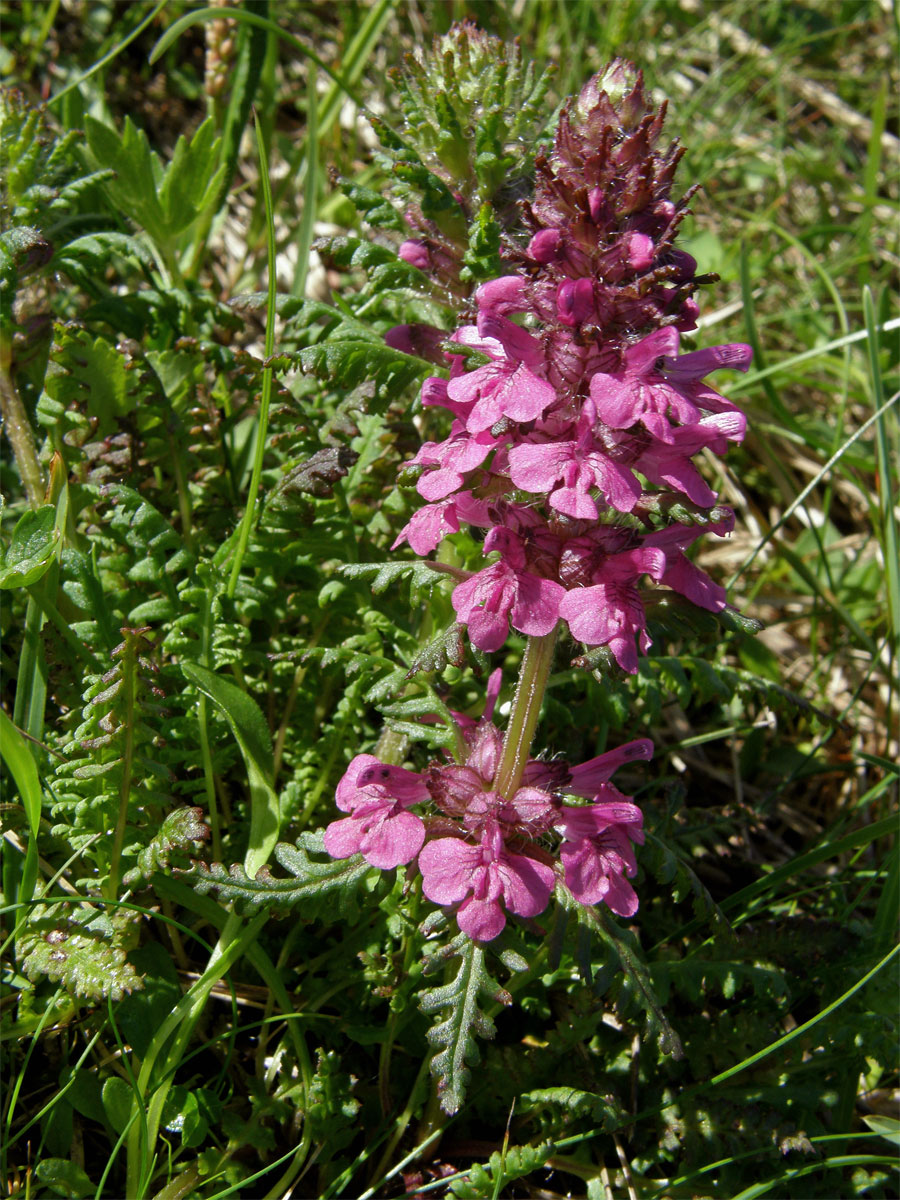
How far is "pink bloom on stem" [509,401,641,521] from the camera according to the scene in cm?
167

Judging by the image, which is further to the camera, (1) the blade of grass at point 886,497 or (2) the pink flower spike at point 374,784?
(1) the blade of grass at point 886,497

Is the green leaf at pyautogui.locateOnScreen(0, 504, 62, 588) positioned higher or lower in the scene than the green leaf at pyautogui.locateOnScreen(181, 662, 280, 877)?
higher

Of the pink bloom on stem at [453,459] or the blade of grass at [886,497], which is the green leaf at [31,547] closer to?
the pink bloom on stem at [453,459]

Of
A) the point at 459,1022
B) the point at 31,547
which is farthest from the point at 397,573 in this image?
the point at 459,1022

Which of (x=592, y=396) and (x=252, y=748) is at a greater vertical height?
(x=592, y=396)

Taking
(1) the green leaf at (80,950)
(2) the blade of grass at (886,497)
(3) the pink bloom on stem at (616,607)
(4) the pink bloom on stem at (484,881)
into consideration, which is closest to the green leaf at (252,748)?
(1) the green leaf at (80,950)

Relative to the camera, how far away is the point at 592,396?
171 cm

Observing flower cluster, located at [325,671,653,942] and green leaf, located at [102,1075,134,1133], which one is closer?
flower cluster, located at [325,671,653,942]

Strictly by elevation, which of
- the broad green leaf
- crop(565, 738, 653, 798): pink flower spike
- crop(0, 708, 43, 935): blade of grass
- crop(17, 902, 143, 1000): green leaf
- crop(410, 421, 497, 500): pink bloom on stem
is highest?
the broad green leaf

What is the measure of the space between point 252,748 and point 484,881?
2.17ft

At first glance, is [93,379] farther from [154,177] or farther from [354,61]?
[354,61]

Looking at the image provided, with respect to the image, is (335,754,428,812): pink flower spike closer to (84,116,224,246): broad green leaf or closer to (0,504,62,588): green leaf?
(0,504,62,588): green leaf

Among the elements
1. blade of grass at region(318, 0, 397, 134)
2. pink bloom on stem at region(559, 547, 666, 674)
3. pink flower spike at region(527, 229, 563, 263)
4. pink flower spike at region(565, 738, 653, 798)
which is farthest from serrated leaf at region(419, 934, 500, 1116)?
blade of grass at region(318, 0, 397, 134)

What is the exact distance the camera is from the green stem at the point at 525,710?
1.94 meters
